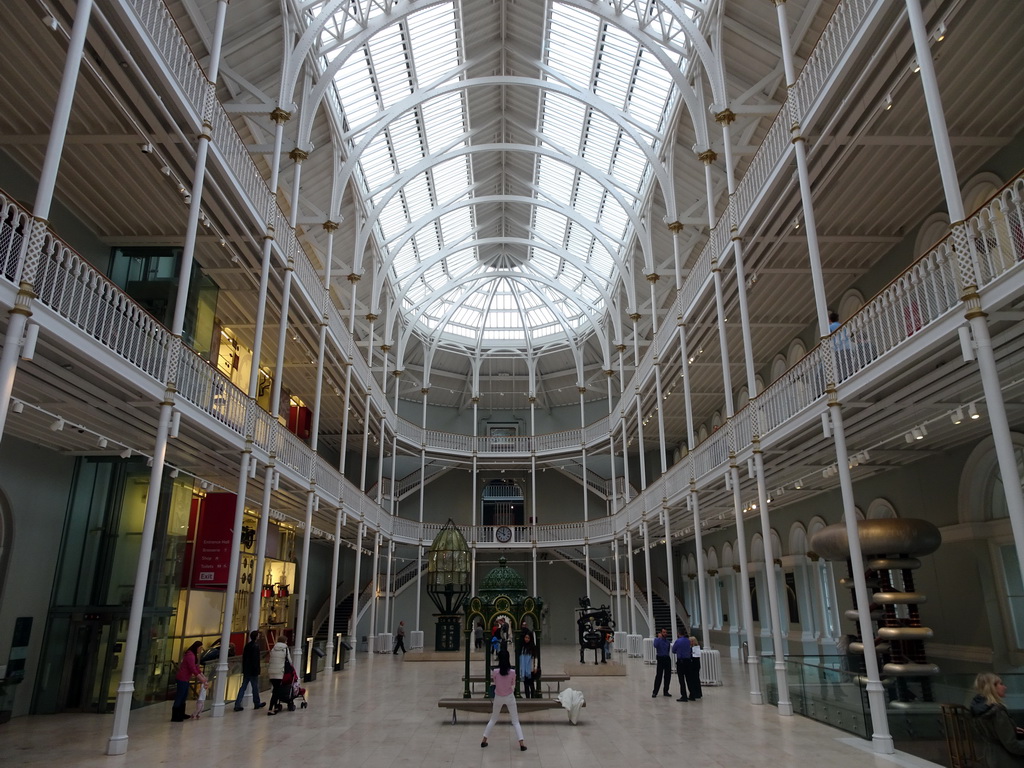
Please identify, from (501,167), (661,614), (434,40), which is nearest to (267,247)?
(434,40)

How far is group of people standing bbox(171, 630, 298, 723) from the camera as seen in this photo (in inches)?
493

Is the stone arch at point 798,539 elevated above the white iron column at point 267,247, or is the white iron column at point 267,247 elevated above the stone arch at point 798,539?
the white iron column at point 267,247

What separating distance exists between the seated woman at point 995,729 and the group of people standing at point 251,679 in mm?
11175

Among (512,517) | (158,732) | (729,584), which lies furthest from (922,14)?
(512,517)

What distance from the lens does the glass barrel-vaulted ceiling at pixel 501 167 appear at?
23062 millimetres

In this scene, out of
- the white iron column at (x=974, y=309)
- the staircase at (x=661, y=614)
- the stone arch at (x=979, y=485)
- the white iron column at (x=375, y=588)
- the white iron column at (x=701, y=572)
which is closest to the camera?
the white iron column at (x=974, y=309)

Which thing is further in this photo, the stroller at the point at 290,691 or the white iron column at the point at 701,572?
the white iron column at the point at 701,572

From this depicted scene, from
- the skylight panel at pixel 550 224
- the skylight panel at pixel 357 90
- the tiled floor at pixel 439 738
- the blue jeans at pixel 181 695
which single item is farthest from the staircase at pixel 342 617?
the skylight panel at pixel 357 90

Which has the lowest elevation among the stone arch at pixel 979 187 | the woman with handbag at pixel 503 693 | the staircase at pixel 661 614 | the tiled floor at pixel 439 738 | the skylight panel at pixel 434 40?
the tiled floor at pixel 439 738

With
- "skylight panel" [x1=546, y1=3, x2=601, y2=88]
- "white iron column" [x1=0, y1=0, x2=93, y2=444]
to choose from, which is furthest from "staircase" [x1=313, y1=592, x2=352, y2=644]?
"white iron column" [x1=0, y1=0, x2=93, y2=444]

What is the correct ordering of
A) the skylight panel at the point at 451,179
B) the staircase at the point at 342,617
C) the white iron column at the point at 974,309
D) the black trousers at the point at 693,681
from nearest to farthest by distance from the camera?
the white iron column at the point at 974,309
the black trousers at the point at 693,681
the skylight panel at the point at 451,179
the staircase at the point at 342,617

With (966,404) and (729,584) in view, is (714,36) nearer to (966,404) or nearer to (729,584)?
(966,404)

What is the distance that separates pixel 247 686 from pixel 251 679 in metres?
0.15

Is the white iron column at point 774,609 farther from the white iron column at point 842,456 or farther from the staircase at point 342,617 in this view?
the staircase at point 342,617
